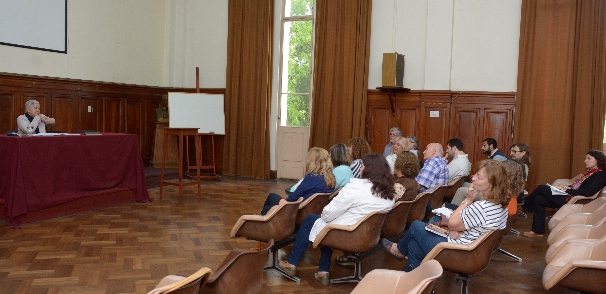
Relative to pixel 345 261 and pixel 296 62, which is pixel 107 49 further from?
pixel 345 261

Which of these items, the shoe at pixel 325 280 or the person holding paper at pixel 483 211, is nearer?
the person holding paper at pixel 483 211

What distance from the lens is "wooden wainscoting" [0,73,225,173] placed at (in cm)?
735

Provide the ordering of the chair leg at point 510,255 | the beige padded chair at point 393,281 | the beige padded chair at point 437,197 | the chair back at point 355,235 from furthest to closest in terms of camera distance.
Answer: the beige padded chair at point 437,197 → the chair leg at point 510,255 → the chair back at point 355,235 → the beige padded chair at point 393,281

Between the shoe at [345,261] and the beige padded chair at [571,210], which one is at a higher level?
the beige padded chair at [571,210]

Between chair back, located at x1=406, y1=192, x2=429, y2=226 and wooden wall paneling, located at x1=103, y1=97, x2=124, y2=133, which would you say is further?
wooden wall paneling, located at x1=103, y1=97, x2=124, y2=133

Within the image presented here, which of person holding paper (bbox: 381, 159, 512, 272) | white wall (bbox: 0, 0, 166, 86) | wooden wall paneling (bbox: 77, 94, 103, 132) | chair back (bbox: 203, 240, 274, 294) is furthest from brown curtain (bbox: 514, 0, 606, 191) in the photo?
wooden wall paneling (bbox: 77, 94, 103, 132)

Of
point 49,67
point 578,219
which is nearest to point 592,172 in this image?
point 578,219

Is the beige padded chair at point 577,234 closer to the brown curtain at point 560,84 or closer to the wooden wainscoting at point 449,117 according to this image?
the brown curtain at point 560,84

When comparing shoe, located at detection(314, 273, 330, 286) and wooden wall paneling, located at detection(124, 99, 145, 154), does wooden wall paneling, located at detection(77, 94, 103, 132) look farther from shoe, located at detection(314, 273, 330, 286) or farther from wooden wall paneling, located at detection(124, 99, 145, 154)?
shoe, located at detection(314, 273, 330, 286)

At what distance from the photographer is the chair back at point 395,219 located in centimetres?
365

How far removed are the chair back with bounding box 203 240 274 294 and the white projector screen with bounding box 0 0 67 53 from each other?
7033 millimetres

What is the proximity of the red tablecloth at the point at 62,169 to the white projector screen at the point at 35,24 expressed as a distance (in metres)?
2.67

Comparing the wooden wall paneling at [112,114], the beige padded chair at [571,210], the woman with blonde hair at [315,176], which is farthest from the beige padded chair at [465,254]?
the wooden wall paneling at [112,114]

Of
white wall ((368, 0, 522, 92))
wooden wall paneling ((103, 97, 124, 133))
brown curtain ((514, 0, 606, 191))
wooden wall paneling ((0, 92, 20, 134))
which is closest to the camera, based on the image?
brown curtain ((514, 0, 606, 191))
